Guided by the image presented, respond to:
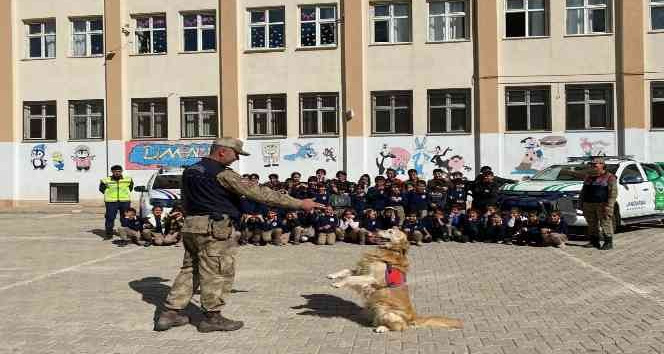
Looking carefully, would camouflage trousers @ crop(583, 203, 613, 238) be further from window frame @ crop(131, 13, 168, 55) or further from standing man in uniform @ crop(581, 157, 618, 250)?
window frame @ crop(131, 13, 168, 55)

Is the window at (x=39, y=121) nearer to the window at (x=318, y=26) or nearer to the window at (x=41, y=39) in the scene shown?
the window at (x=41, y=39)

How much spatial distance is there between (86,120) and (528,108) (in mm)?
16925

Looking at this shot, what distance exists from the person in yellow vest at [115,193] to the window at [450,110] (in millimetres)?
12216

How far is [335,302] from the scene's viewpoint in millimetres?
8062

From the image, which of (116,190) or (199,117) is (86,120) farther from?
(116,190)

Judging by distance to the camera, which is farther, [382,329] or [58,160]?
[58,160]

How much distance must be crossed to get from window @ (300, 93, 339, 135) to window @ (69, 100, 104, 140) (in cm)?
814

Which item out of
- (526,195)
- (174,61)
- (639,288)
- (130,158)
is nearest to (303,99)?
(174,61)

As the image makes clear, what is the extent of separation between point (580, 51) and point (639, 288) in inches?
645

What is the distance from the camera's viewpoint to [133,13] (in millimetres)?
26781

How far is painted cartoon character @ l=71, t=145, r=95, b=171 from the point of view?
2677 cm

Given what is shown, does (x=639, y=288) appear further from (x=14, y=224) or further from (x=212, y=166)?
(x=14, y=224)

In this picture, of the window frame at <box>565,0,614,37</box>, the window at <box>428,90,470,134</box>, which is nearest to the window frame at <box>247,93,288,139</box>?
the window at <box>428,90,470,134</box>

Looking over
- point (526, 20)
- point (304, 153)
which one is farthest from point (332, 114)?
point (526, 20)
